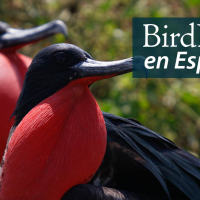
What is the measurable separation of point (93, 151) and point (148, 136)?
0.76 ft

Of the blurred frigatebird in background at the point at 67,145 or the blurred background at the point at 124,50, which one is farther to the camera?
the blurred background at the point at 124,50

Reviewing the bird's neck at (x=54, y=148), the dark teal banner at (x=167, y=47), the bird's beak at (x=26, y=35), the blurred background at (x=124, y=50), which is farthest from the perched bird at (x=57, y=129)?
the dark teal banner at (x=167, y=47)

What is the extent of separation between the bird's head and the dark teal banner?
1259mm

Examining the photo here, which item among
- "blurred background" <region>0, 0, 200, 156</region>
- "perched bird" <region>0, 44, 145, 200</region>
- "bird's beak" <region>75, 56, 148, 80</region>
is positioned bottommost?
"blurred background" <region>0, 0, 200, 156</region>

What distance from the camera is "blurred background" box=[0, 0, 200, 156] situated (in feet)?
7.19

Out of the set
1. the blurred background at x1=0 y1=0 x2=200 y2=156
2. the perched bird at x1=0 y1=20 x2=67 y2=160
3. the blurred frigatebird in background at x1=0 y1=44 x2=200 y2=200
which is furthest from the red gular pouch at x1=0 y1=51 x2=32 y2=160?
the blurred background at x1=0 y1=0 x2=200 y2=156

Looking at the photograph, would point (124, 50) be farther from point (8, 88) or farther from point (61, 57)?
point (61, 57)

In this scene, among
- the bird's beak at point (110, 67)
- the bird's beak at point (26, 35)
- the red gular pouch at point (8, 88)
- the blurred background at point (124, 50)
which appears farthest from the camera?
the blurred background at point (124, 50)

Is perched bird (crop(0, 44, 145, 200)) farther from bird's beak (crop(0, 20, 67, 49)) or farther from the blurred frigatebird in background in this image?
bird's beak (crop(0, 20, 67, 49))

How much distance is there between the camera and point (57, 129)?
949mm

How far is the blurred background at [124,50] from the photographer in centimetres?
219

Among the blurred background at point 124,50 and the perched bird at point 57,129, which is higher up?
the perched bird at point 57,129

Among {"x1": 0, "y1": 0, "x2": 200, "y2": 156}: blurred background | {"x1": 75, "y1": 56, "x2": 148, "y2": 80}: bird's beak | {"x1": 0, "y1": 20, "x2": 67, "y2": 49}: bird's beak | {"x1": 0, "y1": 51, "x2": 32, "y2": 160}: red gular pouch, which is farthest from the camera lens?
{"x1": 0, "y1": 0, "x2": 200, "y2": 156}: blurred background

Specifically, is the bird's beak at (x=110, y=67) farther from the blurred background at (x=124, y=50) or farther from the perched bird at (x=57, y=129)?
the blurred background at (x=124, y=50)
